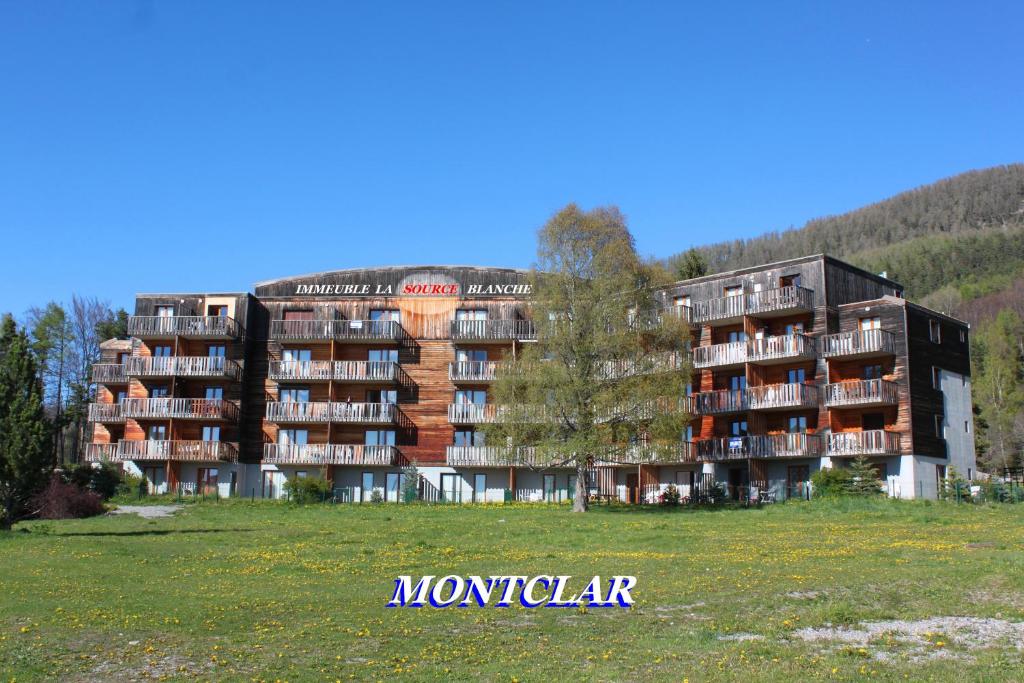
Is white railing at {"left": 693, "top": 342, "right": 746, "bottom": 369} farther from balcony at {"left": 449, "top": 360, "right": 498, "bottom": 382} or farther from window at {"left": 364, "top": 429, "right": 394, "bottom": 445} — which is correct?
window at {"left": 364, "top": 429, "right": 394, "bottom": 445}

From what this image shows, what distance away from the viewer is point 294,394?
66.7m

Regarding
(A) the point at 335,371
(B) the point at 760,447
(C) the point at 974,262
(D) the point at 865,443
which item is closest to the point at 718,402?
→ (B) the point at 760,447

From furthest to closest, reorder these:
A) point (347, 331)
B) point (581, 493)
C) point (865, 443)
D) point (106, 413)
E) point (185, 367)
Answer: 1. point (106, 413)
2. point (185, 367)
3. point (347, 331)
4. point (865, 443)
5. point (581, 493)

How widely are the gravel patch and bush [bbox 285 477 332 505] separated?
7.34 meters

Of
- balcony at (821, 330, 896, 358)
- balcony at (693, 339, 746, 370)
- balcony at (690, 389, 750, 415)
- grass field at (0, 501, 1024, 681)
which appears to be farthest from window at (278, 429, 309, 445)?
balcony at (821, 330, 896, 358)

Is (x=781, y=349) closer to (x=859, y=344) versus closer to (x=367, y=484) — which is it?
(x=859, y=344)

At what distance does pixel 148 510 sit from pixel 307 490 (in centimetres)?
1054

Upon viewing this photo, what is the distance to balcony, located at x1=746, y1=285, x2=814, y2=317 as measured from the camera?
Answer: 186 ft

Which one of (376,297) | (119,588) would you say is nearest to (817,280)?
(376,297)

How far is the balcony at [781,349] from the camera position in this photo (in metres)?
56.1

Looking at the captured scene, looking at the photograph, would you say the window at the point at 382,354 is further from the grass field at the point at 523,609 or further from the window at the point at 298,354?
the grass field at the point at 523,609

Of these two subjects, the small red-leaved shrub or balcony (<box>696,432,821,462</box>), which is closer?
the small red-leaved shrub

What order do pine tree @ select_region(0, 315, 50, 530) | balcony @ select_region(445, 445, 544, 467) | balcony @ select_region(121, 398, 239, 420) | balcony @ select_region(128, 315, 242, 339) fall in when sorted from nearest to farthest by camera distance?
pine tree @ select_region(0, 315, 50, 530), balcony @ select_region(445, 445, 544, 467), balcony @ select_region(121, 398, 239, 420), balcony @ select_region(128, 315, 242, 339)

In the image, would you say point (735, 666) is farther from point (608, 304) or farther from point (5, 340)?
point (5, 340)
